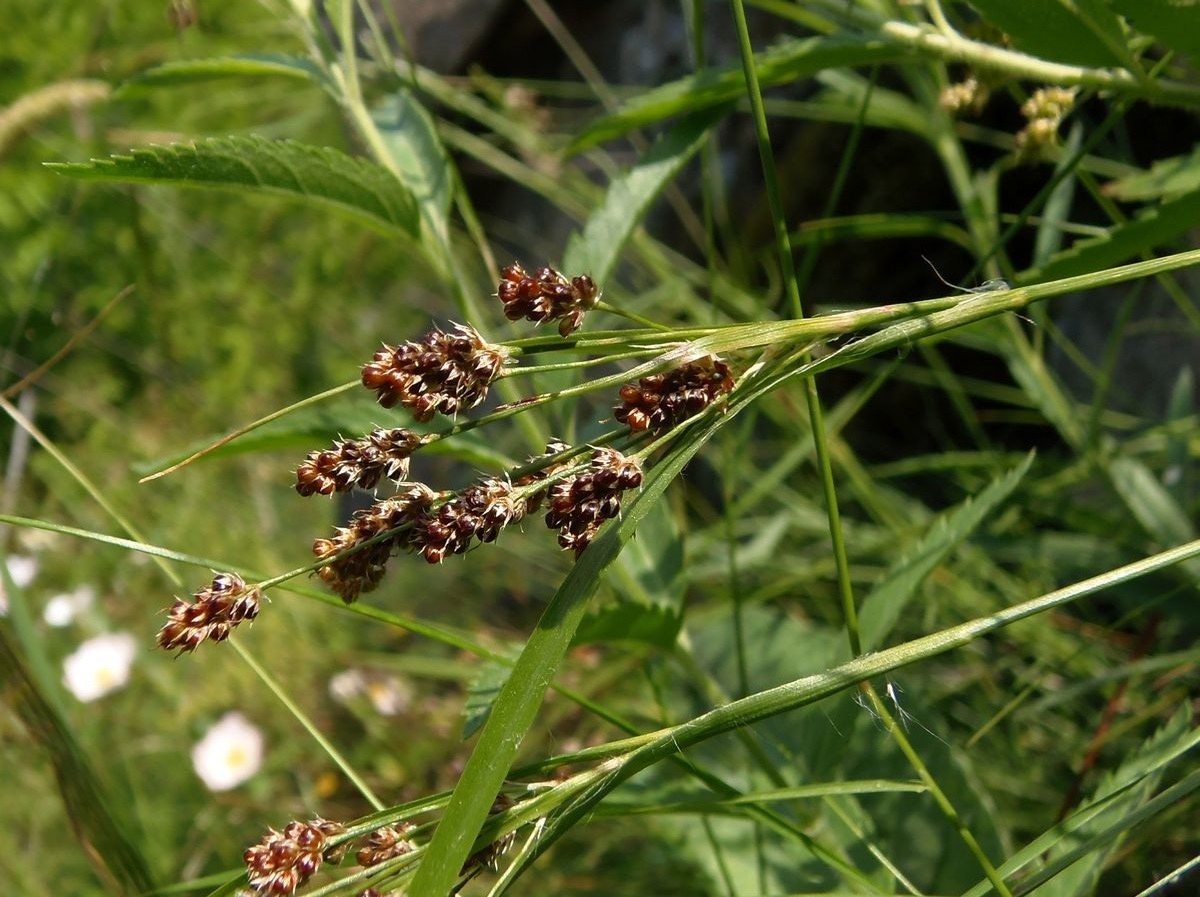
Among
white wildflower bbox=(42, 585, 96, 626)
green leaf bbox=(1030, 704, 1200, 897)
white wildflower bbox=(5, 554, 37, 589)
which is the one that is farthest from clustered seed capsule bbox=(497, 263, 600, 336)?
white wildflower bbox=(42, 585, 96, 626)

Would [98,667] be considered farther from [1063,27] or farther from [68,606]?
[1063,27]

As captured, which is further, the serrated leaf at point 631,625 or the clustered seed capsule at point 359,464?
the serrated leaf at point 631,625

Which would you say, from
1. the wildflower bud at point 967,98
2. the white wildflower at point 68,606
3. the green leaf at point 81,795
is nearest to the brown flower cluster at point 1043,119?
the wildflower bud at point 967,98

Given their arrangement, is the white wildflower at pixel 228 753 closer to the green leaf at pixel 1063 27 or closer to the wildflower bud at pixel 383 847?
the wildflower bud at pixel 383 847

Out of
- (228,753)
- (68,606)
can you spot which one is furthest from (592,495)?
(68,606)

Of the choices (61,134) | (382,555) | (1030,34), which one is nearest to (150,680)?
(61,134)

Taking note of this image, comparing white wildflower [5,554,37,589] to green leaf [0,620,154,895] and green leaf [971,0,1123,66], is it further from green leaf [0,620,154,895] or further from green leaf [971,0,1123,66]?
green leaf [971,0,1123,66]
